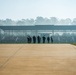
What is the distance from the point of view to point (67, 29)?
58750 millimetres

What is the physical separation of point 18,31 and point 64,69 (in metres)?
50.6

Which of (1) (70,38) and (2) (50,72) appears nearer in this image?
(2) (50,72)

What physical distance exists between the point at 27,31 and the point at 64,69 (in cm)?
5131

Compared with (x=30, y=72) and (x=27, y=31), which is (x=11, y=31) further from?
(x=30, y=72)

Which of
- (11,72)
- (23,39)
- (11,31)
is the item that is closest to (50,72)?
(11,72)

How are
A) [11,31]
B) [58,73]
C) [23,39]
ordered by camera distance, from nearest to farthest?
[58,73]
[23,39]
[11,31]

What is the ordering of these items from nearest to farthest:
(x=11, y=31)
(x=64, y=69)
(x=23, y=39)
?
(x=64, y=69)
(x=23, y=39)
(x=11, y=31)

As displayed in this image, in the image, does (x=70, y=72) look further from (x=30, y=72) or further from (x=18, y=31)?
(x=18, y=31)

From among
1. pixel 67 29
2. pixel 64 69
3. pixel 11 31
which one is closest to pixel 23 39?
pixel 11 31

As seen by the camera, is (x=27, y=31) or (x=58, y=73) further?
(x=27, y=31)

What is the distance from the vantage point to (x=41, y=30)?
58.4m

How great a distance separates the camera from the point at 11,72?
6.77m

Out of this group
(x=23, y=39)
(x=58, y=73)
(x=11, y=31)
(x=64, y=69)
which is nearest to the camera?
(x=58, y=73)

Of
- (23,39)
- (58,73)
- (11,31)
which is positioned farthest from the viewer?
(11,31)
